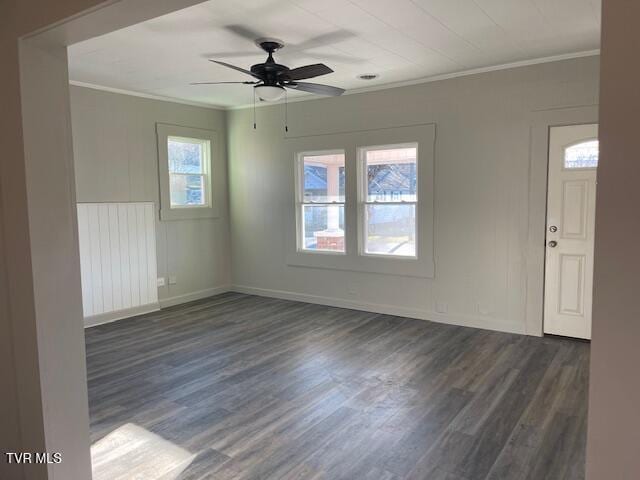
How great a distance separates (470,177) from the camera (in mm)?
4754

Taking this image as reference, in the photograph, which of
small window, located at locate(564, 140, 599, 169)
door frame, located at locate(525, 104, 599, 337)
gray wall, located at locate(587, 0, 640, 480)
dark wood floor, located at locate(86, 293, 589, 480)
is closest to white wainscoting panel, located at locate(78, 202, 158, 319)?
A: dark wood floor, located at locate(86, 293, 589, 480)

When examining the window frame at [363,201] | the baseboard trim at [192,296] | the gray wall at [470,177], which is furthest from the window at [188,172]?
the window frame at [363,201]

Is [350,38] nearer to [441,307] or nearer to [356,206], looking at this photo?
[356,206]

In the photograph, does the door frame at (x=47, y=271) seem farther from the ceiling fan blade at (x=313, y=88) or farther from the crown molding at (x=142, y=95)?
the crown molding at (x=142, y=95)

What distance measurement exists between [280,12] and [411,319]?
11.5 ft

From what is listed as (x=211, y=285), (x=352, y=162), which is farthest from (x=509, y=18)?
(x=211, y=285)

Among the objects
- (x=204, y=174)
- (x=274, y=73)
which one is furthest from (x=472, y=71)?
(x=204, y=174)

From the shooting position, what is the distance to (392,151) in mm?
5336

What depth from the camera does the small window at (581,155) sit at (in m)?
4.16

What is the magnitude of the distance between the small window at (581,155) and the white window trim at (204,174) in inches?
176

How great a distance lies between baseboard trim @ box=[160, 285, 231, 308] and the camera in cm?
596

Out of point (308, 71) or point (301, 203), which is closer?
point (308, 71)

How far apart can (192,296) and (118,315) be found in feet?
3.65

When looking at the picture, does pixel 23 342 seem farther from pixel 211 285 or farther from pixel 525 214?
pixel 211 285
